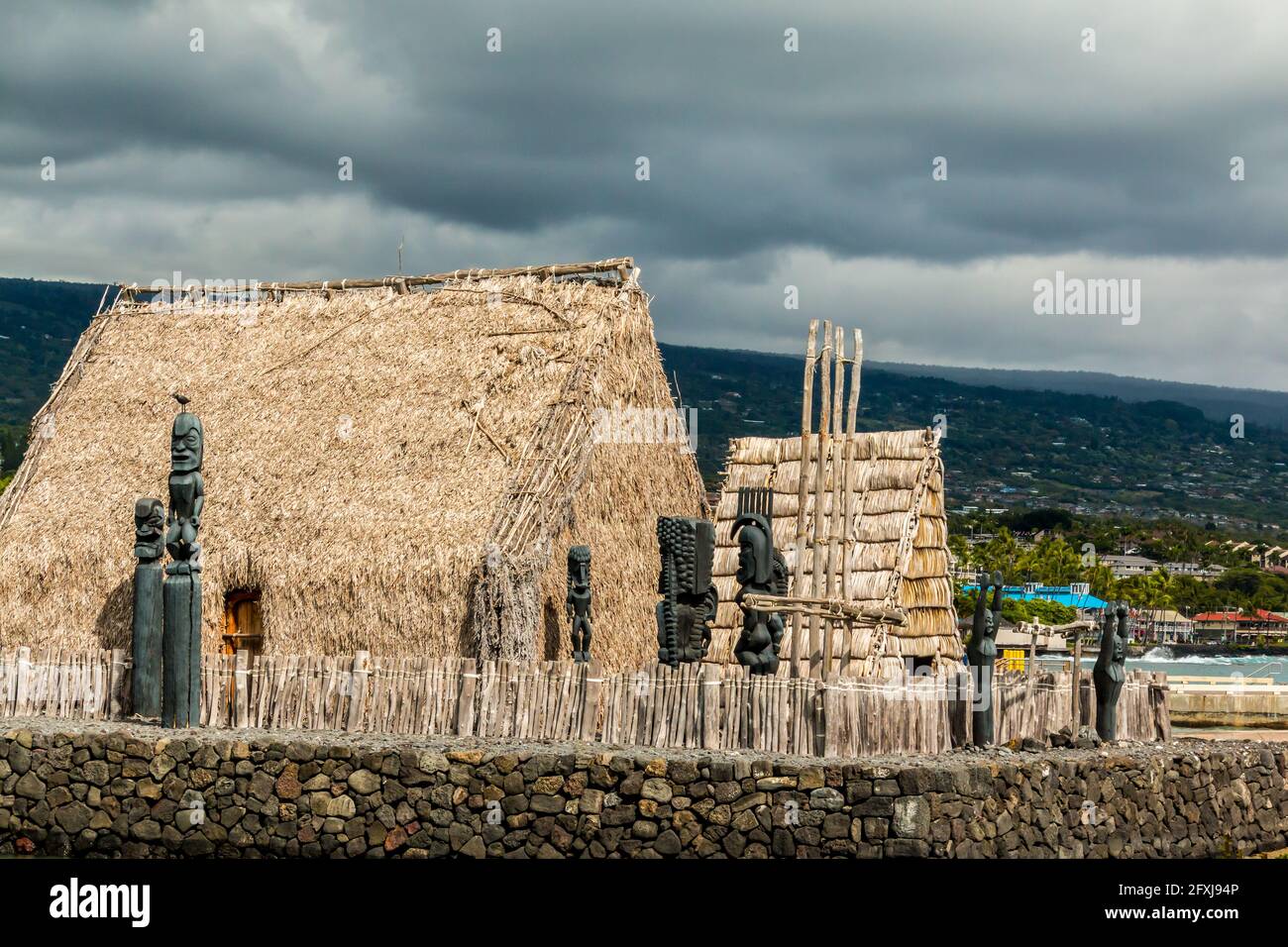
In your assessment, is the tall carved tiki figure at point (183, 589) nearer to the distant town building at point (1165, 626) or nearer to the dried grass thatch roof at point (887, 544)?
the dried grass thatch roof at point (887, 544)

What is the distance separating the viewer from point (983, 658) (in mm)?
17750

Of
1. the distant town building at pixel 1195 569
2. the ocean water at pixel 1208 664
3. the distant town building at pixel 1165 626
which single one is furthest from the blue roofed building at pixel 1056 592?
the distant town building at pixel 1195 569

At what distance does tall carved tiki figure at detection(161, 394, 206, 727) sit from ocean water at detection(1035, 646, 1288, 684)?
7143 centimetres

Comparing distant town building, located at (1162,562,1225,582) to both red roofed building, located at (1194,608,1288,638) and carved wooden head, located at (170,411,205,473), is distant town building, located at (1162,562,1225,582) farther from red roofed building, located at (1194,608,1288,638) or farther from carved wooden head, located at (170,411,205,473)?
carved wooden head, located at (170,411,205,473)

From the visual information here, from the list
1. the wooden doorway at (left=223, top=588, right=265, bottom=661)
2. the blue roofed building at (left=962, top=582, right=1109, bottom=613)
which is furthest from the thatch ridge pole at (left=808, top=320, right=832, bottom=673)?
the blue roofed building at (left=962, top=582, right=1109, bottom=613)

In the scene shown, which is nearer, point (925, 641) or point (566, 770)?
point (566, 770)

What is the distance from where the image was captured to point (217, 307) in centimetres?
3009

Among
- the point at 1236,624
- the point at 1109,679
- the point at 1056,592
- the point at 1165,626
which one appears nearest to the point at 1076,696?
the point at 1109,679

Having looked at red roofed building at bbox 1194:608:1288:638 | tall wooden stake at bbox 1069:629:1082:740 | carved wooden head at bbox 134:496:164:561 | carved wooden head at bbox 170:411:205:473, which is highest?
carved wooden head at bbox 170:411:205:473

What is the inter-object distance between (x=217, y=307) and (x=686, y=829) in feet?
58.5

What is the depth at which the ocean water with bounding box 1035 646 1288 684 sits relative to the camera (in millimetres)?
90037

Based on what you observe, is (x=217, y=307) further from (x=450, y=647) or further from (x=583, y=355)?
(x=450, y=647)
